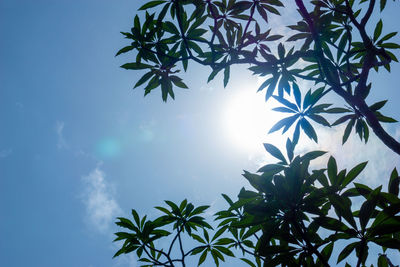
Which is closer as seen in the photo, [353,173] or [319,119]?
[353,173]

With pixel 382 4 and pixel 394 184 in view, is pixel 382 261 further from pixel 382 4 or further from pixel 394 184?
pixel 382 4

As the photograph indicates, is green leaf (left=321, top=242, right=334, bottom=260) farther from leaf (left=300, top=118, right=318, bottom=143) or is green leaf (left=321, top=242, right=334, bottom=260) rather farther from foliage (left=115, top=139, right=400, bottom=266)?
leaf (left=300, top=118, right=318, bottom=143)

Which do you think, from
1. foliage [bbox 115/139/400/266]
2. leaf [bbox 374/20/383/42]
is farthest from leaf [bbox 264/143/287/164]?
Answer: leaf [bbox 374/20/383/42]

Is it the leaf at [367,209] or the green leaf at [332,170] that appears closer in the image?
the leaf at [367,209]

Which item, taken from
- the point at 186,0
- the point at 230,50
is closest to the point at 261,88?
the point at 230,50

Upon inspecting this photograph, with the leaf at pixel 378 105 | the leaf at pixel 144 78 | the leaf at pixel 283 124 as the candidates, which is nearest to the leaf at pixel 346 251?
the leaf at pixel 283 124

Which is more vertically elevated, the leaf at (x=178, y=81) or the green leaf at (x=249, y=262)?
the leaf at (x=178, y=81)

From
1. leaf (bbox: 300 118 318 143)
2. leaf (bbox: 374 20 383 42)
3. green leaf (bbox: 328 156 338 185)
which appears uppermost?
leaf (bbox: 374 20 383 42)

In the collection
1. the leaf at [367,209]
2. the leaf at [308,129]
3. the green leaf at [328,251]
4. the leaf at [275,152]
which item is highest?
the leaf at [308,129]

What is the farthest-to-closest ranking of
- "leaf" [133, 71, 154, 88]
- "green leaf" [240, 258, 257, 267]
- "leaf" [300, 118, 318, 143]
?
"leaf" [133, 71, 154, 88], "green leaf" [240, 258, 257, 267], "leaf" [300, 118, 318, 143]

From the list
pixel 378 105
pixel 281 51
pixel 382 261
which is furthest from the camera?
pixel 281 51

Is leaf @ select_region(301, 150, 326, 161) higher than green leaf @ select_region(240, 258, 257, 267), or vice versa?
leaf @ select_region(301, 150, 326, 161)

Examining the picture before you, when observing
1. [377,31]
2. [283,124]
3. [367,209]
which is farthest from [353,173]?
[377,31]

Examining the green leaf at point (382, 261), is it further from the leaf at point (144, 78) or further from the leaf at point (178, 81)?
the leaf at point (144, 78)
